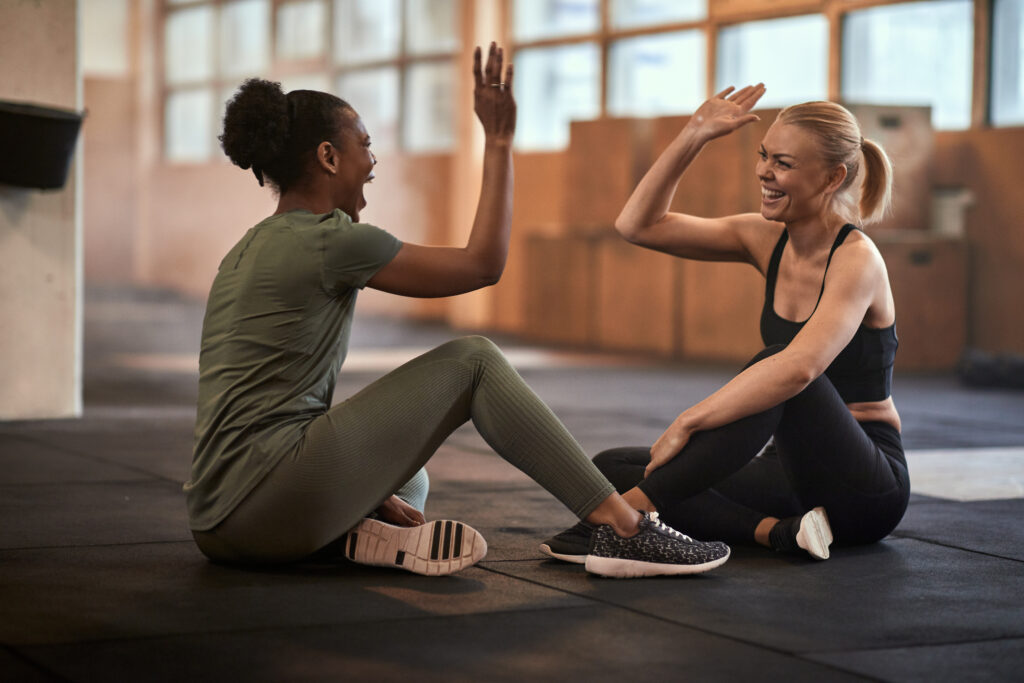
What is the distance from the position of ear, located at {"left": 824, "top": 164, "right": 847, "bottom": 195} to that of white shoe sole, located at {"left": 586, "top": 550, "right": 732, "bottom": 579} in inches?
32.4

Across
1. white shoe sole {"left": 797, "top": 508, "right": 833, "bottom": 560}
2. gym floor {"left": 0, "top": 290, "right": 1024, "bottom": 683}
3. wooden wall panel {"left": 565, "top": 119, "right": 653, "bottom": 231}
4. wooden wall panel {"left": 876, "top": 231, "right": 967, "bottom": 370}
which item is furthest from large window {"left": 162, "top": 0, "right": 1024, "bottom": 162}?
white shoe sole {"left": 797, "top": 508, "right": 833, "bottom": 560}

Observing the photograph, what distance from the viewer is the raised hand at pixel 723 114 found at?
9.78 feet

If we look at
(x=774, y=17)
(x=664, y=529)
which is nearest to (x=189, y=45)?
(x=774, y=17)

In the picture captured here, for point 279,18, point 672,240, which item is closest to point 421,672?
point 672,240

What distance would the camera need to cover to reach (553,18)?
11.6 meters

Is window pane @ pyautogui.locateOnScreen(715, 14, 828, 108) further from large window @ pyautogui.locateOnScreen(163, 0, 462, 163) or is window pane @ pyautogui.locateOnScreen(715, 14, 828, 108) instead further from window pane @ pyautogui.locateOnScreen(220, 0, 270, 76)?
window pane @ pyautogui.locateOnScreen(220, 0, 270, 76)

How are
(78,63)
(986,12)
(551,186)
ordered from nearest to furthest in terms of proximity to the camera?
(78,63) → (986,12) → (551,186)

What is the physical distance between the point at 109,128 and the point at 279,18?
3303 millimetres

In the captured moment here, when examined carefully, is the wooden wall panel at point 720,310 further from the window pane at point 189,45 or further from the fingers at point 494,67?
the window pane at point 189,45

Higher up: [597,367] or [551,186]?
[551,186]

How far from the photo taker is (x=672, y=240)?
3191 millimetres

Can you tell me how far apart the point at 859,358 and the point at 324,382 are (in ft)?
3.61

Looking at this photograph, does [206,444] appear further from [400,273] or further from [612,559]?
[612,559]

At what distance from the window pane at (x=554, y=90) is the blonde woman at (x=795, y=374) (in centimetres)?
818
